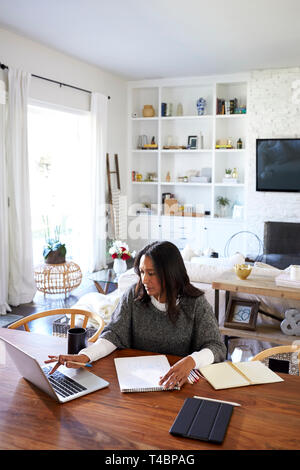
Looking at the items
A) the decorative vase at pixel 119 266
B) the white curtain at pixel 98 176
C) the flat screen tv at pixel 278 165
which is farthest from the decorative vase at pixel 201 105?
the decorative vase at pixel 119 266

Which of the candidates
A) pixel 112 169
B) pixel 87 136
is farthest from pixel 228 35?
pixel 112 169

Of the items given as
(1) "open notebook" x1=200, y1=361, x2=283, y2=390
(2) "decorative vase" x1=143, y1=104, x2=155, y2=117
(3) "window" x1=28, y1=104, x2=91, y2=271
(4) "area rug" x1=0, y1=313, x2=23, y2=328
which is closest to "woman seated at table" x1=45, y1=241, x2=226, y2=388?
(1) "open notebook" x1=200, y1=361, x2=283, y2=390

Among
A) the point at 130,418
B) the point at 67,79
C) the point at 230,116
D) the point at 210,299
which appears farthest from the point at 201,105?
the point at 130,418

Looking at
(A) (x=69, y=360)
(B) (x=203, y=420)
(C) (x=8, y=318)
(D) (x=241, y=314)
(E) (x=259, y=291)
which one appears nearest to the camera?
(B) (x=203, y=420)

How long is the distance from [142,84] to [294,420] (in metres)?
6.78

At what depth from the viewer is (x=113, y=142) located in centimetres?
727

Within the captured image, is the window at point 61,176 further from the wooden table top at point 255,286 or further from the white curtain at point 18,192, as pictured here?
the wooden table top at point 255,286

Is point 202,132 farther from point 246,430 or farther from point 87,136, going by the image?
point 246,430

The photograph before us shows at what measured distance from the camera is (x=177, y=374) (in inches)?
64.7

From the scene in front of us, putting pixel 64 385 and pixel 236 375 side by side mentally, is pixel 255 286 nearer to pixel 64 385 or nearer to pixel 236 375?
pixel 236 375

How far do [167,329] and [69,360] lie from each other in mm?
455

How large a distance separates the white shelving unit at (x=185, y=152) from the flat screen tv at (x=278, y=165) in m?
0.32

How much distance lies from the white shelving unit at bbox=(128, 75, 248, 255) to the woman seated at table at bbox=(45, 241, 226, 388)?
5174 millimetres

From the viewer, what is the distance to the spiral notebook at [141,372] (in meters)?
1.61
